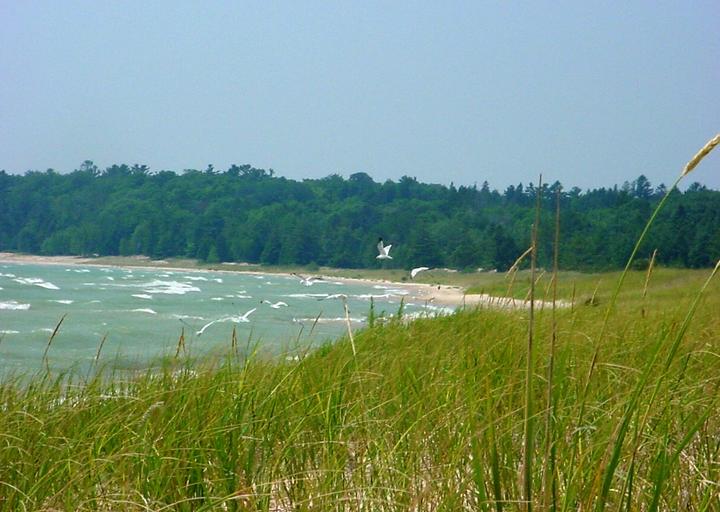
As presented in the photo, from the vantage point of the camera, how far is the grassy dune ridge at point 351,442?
217 cm

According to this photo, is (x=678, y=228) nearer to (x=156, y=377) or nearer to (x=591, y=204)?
(x=591, y=204)

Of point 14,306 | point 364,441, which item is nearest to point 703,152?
point 364,441

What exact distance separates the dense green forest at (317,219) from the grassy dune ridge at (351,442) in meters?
24.7

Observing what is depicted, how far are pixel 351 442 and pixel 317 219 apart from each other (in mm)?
75802

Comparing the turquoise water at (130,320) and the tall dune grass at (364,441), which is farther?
the turquoise water at (130,320)

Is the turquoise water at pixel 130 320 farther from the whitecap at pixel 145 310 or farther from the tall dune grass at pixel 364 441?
the tall dune grass at pixel 364 441

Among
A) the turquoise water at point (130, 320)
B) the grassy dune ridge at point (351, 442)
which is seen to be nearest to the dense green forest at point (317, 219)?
the turquoise water at point (130, 320)

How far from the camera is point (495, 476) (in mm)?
1871

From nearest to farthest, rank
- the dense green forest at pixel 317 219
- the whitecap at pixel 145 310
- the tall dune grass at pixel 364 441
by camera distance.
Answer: the tall dune grass at pixel 364 441, the whitecap at pixel 145 310, the dense green forest at pixel 317 219

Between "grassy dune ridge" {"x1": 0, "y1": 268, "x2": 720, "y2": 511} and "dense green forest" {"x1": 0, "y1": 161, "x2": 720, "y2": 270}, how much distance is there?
2474 centimetres

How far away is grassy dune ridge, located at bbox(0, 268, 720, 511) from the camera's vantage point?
2.17 meters

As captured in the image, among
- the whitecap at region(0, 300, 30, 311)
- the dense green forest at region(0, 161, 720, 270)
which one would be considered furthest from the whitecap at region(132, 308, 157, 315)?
the dense green forest at region(0, 161, 720, 270)

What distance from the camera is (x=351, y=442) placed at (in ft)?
9.77

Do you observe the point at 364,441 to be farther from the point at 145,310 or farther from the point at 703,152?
the point at 145,310
